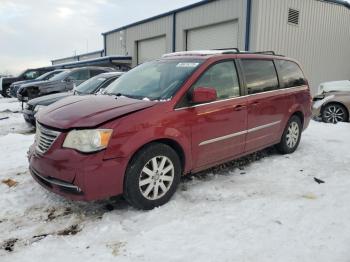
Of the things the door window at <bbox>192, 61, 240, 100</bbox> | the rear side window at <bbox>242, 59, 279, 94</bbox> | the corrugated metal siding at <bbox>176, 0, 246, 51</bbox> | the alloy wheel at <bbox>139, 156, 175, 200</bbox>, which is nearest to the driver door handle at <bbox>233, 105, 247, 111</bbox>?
the door window at <bbox>192, 61, 240, 100</bbox>

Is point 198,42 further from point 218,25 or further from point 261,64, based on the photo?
point 261,64

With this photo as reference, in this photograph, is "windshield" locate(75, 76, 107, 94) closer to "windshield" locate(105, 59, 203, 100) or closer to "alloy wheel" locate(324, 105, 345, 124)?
"windshield" locate(105, 59, 203, 100)

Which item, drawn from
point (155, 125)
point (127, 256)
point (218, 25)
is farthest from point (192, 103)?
point (218, 25)

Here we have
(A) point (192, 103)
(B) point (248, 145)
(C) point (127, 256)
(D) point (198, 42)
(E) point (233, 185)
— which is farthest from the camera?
(D) point (198, 42)

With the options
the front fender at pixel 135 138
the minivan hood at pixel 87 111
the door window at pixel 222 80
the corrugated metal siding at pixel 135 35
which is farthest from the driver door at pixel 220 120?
the corrugated metal siding at pixel 135 35

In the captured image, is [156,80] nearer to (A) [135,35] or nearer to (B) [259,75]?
(B) [259,75]

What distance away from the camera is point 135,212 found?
390 cm

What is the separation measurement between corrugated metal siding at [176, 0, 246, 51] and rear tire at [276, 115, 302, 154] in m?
10.0

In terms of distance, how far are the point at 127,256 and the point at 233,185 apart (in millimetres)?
2042

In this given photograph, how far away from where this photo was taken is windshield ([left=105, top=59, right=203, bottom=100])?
429cm

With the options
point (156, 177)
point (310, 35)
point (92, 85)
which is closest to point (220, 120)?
point (156, 177)

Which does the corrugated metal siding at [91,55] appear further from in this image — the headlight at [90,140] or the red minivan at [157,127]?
the headlight at [90,140]

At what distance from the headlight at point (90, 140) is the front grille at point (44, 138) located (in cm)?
25

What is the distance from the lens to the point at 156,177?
394cm
